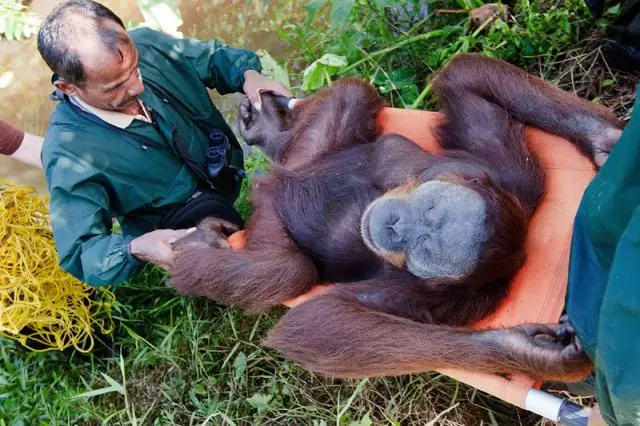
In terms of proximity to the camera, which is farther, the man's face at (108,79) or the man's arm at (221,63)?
the man's arm at (221,63)

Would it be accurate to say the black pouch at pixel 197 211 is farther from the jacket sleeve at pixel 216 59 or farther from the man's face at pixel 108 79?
the jacket sleeve at pixel 216 59

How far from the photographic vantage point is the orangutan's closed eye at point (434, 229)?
6.78 feet

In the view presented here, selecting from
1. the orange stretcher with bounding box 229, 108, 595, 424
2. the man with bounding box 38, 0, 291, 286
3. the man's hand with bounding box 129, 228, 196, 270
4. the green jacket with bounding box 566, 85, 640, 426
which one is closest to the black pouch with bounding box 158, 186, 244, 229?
the man with bounding box 38, 0, 291, 286

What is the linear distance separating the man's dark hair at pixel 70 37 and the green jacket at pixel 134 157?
0.25m

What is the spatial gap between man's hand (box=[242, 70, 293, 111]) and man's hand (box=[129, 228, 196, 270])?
30.3 inches

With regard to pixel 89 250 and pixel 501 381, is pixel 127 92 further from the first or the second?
pixel 501 381

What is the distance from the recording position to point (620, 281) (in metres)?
1.13

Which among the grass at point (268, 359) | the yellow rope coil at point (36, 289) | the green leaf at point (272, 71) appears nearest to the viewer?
the grass at point (268, 359)

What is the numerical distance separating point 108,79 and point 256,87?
757 mm

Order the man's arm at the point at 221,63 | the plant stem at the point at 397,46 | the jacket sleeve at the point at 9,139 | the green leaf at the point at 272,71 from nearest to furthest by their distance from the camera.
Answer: the man's arm at the point at 221,63, the jacket sleeve at the point at 9,139, the plant stem at the point at 397,46, the green leaf at the point at 272,71

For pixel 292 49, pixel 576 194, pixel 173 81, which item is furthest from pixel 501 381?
pixel 292 49

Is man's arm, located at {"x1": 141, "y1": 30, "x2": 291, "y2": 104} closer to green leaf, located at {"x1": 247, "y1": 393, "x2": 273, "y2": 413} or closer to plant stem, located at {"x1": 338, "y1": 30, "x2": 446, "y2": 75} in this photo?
plant stem, located at {"x1": 338, "y1": 30, "x2": 446, "y2": 75}

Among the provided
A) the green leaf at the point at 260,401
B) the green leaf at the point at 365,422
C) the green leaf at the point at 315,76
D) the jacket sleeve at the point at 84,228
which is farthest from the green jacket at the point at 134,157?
the green leaf at the point at 365,422

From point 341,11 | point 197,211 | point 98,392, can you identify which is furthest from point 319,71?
point 98,392
